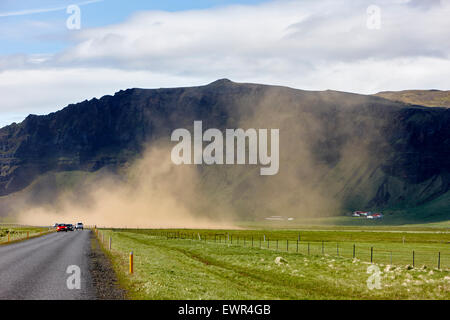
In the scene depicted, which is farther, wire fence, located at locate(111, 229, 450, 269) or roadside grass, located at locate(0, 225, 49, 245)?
roadside grass, located at locate(0, 225, 49, 245)

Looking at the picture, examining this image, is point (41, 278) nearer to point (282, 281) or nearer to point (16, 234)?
point (282, 281)

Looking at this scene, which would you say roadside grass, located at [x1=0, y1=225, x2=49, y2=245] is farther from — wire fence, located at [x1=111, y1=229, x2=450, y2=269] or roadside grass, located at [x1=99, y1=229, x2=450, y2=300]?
roadside grass, located at [x1=99, y1=229, x2=450, y2=300]

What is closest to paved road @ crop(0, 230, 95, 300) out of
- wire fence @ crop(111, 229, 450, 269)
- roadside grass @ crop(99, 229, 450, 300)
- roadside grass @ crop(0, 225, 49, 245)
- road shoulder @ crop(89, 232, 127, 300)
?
road shoulder @ crop(89, 232, 127, 300)

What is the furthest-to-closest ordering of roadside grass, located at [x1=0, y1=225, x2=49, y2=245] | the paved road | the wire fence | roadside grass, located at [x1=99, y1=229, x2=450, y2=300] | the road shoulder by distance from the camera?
1. roadside grass, located at [x1=0, y1=225, x2=49, y2=245]
2. the wire fence
3. roadside grass, located at [x1=99, y1=229, x2=450, y2=300]
4. the road shoulder
5. the paved road

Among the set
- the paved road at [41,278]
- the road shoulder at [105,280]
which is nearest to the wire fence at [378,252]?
the road shoulder at [105,280]

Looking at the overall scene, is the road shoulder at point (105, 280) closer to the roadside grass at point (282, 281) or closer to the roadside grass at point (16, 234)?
the roadside grass at point (282, 281)

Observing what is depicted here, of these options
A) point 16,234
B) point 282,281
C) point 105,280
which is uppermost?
point 105,280

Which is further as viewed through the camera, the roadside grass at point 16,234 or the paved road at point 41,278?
the roadside grass at point 16,234

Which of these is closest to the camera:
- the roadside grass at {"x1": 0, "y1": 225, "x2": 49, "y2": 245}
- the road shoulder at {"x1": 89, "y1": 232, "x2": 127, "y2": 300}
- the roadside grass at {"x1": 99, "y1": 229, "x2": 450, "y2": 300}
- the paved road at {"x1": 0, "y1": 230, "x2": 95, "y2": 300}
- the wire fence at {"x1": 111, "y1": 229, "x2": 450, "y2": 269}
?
the paved road at {"x1": 0, "y1": 230, "x2": 95, "y2": 300}

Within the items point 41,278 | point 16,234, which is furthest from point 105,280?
point 16,234
